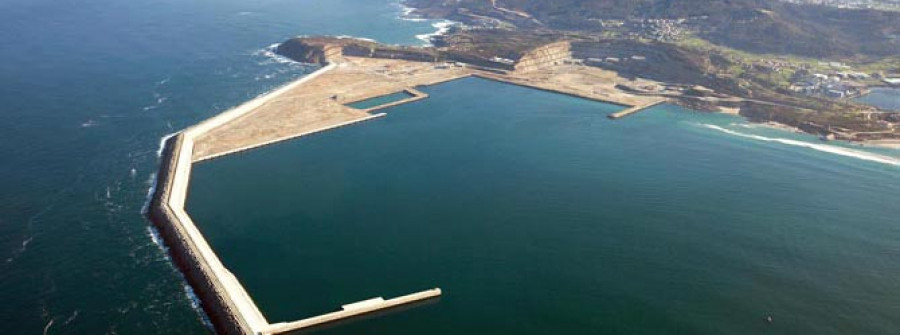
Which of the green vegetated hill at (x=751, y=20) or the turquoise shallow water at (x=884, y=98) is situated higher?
the green vegetated hill at (x=751, y=20)

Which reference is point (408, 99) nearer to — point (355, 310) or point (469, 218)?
point (469, 218)

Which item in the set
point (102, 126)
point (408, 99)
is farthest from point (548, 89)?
point (102, 126)

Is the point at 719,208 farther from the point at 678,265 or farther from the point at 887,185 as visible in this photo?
the point at 887,185

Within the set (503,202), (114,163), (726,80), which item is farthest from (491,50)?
(114,163)

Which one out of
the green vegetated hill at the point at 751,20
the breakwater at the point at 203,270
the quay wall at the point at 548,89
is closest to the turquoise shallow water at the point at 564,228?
the breakwater at the point at 203,270

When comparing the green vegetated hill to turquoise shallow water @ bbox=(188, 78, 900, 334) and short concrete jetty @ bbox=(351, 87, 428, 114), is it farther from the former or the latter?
short concrete jetty @ bbox=(351, 87, 428, 114)

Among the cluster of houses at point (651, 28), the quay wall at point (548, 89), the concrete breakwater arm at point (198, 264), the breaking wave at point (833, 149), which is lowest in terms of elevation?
the concrete breakwater arm at point (198, 264)

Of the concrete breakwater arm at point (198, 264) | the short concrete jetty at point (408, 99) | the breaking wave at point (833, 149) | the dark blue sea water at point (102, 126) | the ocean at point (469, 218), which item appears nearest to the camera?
the concrete breakwater arm at point (198, 264)

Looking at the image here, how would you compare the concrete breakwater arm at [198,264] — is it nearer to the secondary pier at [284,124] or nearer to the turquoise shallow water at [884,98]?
the secondary pier at [284,124]
